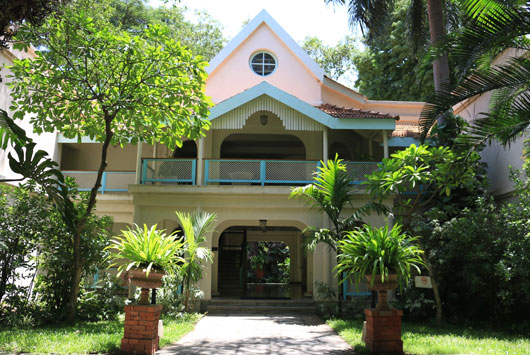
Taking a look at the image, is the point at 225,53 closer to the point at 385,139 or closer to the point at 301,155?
the point at 301,155

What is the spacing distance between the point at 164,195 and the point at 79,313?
4218mm

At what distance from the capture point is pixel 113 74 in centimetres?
844

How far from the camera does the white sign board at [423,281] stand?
1001cm

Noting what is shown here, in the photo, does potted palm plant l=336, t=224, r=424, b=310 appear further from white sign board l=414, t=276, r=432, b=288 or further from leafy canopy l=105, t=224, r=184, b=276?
white sign board l=414, t=276, r=432, b=288

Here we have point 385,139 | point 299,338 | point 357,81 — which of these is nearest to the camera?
point 299,338

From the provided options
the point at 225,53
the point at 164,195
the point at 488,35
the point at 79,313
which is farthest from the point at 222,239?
the point at 488,35

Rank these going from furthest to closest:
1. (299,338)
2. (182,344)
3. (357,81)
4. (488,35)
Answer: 1. (357,81)
2. (299,338)
3. (182,344)
4. (488,35)

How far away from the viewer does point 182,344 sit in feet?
24.3

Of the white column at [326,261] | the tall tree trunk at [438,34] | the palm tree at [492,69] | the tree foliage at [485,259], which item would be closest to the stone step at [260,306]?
the white column at [326,261]

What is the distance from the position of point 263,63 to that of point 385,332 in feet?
42.9

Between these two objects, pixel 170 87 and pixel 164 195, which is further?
pixel 164 195

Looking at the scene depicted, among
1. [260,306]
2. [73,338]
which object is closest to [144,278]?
[73,338]

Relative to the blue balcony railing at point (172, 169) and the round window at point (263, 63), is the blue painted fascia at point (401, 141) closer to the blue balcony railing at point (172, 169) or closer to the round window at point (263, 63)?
the round window at point (263, 63)

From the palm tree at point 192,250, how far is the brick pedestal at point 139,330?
10.8 feet
